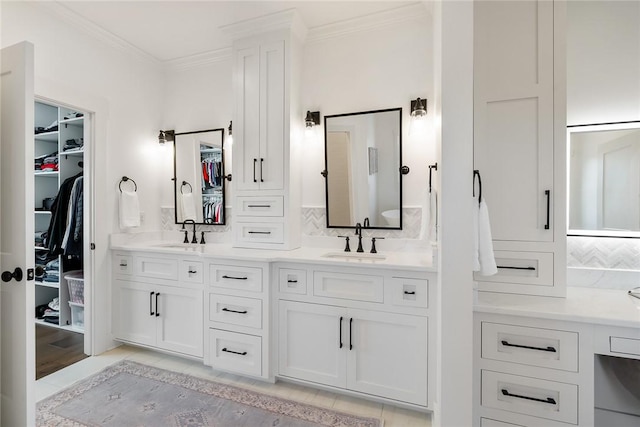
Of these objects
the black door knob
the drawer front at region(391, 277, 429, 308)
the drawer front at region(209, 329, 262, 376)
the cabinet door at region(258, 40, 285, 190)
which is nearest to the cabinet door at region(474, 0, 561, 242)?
the drawer front at region(391, 277, 429, 308)

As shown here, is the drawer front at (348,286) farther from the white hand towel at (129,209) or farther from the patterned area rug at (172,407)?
the white hand towel at (129,209)

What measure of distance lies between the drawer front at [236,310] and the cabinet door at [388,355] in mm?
687

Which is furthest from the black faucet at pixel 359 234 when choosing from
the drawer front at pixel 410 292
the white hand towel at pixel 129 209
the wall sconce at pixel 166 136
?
the wall sconce at pixel 166 136

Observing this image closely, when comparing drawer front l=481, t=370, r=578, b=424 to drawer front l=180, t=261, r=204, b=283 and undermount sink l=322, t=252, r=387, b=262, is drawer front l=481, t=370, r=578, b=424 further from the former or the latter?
drawer front l=180, t=261, r=204, b=283

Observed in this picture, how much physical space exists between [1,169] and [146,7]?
1.65 m

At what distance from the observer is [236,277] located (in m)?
2.25

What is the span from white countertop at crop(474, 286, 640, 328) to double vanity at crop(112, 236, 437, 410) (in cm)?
36

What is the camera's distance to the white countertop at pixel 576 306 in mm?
1318

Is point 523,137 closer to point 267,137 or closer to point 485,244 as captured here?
point 485,244

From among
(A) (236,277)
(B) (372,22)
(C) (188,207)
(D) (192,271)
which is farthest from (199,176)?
(B) (372,22)

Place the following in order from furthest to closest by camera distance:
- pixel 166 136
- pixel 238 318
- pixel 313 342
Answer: pixel 166 136 < pixel 238 318 < pixel 313 342

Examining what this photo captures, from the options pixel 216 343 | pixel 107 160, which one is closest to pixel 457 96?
pixel 216 343

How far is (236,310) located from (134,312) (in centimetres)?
116

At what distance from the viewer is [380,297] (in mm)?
1918
